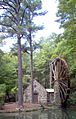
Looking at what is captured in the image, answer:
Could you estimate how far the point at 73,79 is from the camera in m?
31.4

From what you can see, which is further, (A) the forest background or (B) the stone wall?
(B) the stone wall

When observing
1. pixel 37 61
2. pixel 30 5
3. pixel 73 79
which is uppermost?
pixel 30 5

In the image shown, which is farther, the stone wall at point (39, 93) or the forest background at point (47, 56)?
the stone wall at point (39, 93)

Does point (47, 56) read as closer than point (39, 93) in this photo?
No

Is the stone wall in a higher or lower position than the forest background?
lower

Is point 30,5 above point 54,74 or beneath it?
above

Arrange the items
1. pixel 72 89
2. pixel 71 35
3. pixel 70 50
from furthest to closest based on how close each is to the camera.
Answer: pixel 72 89 → pixel 70 50 → pixel 71 35

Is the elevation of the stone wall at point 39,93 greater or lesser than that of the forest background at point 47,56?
lesser

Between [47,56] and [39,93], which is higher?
[47,56]

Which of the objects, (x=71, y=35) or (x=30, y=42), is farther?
(x=30, y=42)

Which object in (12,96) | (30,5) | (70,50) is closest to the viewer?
(70,50)

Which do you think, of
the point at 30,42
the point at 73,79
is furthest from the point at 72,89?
the point at 30,42

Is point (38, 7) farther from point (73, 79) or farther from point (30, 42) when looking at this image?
point (73, 79)

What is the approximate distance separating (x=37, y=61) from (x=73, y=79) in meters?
15.8
